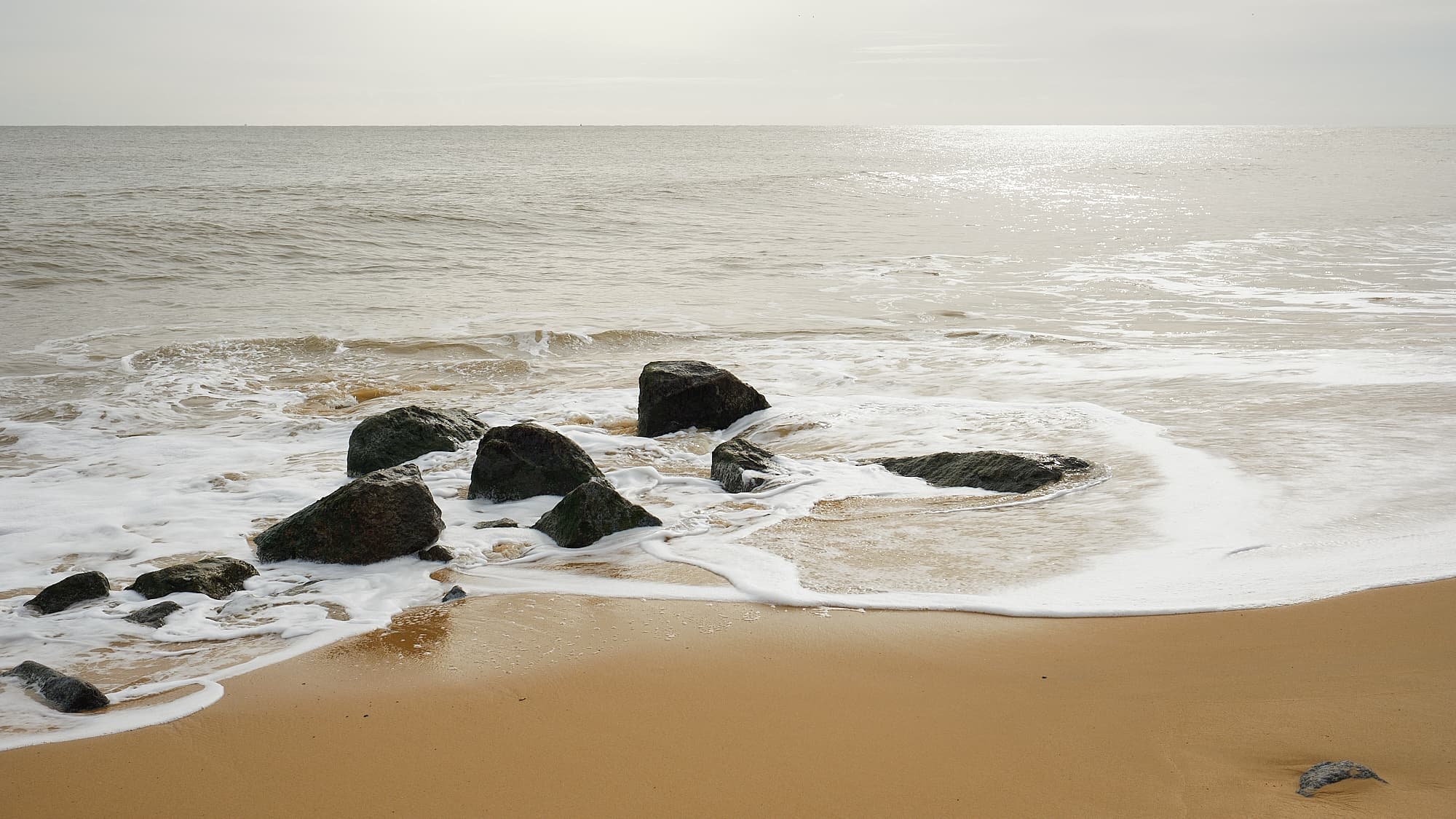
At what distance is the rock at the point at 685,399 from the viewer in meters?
7.70

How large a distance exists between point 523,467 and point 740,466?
137 cm

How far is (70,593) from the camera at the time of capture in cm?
A: 427

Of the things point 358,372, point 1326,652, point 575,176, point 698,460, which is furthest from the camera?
point 575,176

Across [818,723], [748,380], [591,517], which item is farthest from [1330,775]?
[748,380]

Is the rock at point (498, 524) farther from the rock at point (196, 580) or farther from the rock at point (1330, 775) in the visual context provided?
the rock at point (1330, 775)

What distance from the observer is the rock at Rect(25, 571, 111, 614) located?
4.22m

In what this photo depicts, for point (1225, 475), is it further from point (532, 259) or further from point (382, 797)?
point (532, 259)

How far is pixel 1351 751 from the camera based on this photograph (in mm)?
2883

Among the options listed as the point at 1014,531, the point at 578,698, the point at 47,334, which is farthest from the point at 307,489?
the point at 47,334

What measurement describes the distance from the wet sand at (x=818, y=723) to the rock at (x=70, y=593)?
1.29 metres

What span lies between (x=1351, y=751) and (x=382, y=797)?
289 centimetres

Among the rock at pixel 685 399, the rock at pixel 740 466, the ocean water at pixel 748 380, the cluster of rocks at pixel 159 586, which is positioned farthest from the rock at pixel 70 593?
the rock at pixel 685 399

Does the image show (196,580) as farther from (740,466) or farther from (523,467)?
(740,466)

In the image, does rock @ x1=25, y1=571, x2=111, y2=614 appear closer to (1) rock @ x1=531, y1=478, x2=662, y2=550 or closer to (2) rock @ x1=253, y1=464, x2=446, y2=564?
(2) rock @ x1=253, y1=464, x2=446, y2=564
